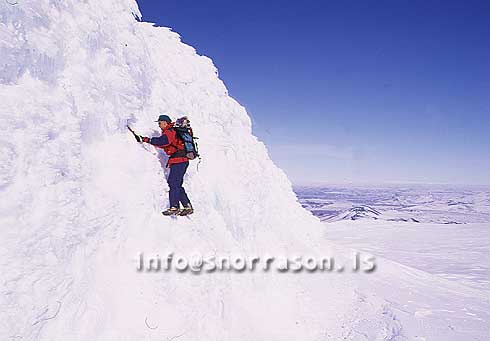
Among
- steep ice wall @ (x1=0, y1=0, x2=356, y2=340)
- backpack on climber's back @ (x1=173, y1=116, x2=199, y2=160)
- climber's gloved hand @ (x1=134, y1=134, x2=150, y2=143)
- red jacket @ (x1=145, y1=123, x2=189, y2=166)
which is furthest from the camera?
backpack on climber's back @ (x1=173, y1=116, x2=199, y2=160)

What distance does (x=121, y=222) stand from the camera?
18.9ft

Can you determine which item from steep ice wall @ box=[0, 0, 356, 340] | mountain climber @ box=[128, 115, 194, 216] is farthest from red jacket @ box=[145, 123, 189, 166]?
steep ice wall @ box=[0, 0, 356, 340]

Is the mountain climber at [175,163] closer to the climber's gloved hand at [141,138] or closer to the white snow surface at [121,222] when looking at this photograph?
the climber's gloved hand at [141,138]

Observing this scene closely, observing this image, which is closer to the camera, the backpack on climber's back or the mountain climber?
the mountain climber

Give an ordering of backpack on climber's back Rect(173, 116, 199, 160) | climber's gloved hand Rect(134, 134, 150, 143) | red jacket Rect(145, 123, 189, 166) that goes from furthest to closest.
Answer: backpack on climber's back Rect(173, 116, 199, 160), red jacket Rect(145, 123, 189, 166), climber's gloved hand Rect(134, 134, 150, 143)

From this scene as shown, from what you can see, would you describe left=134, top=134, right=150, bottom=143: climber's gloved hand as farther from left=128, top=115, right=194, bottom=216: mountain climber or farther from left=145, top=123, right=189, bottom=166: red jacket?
left=145, top=123, right=189, bottom=166: red jacket

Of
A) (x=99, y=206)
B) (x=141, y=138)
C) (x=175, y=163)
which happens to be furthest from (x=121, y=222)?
(x=141, y=138)

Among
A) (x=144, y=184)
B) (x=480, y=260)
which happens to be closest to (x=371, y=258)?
(x=480, y=260)

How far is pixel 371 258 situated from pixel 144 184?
10.9 meters

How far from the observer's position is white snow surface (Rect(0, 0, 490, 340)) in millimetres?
4523

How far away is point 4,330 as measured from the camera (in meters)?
3.84

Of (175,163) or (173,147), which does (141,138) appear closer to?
(173,147)

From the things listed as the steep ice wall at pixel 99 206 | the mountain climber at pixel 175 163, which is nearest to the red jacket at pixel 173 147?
the mountain climber at pixel 175 163

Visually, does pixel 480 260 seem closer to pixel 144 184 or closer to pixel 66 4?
pixel 144 184
